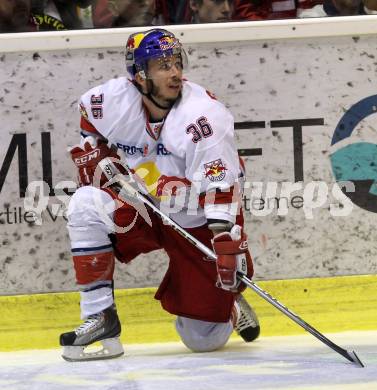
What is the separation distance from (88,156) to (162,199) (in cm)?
27

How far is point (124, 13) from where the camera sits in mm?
4387

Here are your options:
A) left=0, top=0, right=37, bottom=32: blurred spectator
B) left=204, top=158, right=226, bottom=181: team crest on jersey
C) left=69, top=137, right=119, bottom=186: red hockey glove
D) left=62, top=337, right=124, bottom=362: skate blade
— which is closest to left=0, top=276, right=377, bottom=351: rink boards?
left=62, top=337, right=124, bottom=362: skate blade

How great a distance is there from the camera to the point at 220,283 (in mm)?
3609

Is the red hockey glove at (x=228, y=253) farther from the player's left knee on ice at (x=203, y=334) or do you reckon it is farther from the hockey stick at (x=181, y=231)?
the player's left knee on ice at (x=203, y=334)

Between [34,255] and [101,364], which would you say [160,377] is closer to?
[101,364]

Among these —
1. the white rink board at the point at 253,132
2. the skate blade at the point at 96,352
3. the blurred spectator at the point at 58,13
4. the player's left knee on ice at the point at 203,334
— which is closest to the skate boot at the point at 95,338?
the skate blade at the point at 96,352

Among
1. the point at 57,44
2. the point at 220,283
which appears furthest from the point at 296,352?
the point at 57,44

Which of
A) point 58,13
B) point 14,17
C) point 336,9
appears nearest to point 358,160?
point 336,9

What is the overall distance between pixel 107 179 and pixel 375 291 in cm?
108

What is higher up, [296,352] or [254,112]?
[254,112]

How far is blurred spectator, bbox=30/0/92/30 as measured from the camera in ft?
14.5

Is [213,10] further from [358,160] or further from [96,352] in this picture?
[96,352]

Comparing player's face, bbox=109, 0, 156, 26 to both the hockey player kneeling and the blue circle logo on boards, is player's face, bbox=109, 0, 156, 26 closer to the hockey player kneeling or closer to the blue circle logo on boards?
the hockey player kneeling

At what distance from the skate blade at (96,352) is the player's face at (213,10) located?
1285 mm
